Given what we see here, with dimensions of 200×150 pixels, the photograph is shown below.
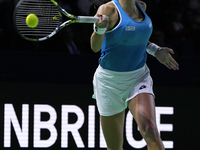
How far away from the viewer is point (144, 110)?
9.07ft

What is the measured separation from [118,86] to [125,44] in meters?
0.33

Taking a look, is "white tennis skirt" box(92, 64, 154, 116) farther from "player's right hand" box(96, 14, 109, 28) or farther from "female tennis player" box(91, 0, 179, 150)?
"player's right hand" box(96, 14, 109, 28)

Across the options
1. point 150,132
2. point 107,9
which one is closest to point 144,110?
point 150,132

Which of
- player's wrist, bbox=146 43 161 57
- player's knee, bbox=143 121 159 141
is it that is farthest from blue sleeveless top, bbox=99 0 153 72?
player's knee, bbox=143 121 159 141

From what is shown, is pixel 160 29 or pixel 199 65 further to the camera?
pixel 160 29

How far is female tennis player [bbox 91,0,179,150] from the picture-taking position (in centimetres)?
286

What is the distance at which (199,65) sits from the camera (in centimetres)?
433

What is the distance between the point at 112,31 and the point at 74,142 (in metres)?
1.79

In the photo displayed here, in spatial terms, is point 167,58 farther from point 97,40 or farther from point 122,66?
point 97,40

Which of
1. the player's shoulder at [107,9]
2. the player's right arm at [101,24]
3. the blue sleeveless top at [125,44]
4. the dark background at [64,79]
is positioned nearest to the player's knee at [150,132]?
the blue sleeveless top at [125,44]

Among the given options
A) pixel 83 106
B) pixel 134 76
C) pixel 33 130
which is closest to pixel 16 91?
pixel 33 130

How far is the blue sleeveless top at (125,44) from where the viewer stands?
2.87m

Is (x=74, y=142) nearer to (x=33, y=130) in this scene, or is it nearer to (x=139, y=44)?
(x=33, y=130)

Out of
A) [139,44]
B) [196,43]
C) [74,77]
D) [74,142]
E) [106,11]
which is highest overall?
[106,11]
